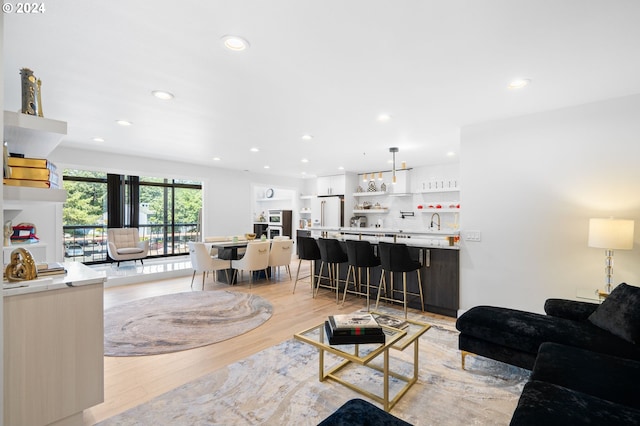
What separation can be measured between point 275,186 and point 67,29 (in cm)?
709

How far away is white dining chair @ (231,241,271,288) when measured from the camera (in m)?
5.40

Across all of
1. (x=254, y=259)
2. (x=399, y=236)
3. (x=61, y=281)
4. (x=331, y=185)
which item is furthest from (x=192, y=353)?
(x=331, y=185)

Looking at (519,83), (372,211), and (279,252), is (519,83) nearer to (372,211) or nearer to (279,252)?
(279,252)

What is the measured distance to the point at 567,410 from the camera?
1.34 metres

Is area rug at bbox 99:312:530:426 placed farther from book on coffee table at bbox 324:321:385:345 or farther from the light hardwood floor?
book on coffee table at bbox 324:321:385:345

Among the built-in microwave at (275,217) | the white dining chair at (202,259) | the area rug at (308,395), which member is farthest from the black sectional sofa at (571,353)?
the built-in microwave at (275,217)

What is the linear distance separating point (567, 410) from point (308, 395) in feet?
5.18

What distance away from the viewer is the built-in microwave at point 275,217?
32.8ft

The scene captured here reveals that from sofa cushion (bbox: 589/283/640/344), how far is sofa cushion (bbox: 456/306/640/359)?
4 centimetres

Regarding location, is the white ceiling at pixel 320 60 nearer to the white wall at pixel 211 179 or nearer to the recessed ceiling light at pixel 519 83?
the recessed ceiling light at pixel 519 83

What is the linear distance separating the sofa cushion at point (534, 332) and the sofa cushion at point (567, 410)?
82 centimetres

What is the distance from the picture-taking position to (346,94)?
2973 mm

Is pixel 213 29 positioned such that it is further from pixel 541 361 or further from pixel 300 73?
pixel 541 361

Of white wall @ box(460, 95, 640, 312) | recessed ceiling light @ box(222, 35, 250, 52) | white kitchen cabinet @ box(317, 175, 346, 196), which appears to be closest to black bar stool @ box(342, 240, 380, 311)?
white wall @ box(460, 95, 640, 312)
